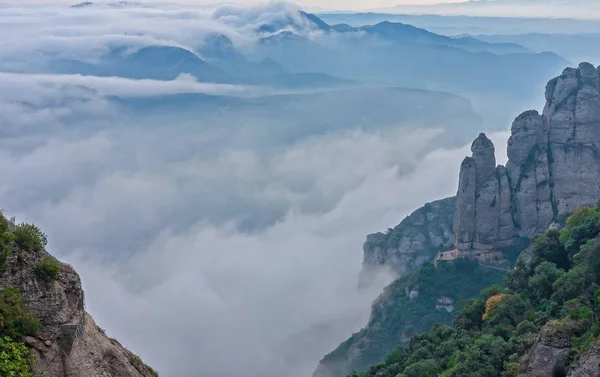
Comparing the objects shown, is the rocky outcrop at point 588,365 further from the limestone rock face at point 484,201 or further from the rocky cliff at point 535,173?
the limestone rock face at point 484,201

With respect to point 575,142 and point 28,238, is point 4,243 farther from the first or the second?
point 575,142

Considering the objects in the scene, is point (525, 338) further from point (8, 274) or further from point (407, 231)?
point (407, 231)

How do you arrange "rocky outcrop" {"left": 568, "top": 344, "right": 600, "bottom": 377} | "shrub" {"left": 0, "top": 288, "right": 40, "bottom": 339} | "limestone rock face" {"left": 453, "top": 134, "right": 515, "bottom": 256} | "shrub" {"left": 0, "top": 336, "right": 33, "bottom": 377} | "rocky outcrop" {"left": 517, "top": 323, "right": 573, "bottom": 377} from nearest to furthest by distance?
"shrub" {"left": 0, "top": 336, "right": 33, "bottom": 377} < "shrub" {"left": 0, "top": 288, "right": 40, "bottom": 339} < "rocky outcrop" {"left": 568, "top": 344, "right": 600, "bottom": 377} < "rocky outcrop" {"left": 517, "top": 323, "right": 573, "bottom": 377} < "limestone rock face" {"left": 453, "top": 134, "right": 515, "bottom": 256}

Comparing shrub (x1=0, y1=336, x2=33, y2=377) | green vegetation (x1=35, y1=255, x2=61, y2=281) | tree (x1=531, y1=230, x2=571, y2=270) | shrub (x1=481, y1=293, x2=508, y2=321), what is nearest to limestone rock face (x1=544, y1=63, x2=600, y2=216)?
tree (x1=531, y1=230, x2=571, y2=270)

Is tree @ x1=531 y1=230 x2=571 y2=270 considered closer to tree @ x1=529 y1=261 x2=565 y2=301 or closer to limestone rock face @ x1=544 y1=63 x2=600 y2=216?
tree @ x1=529 y1=261 x2=565 y2=301

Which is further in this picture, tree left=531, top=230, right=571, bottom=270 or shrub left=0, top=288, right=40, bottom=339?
tree left=531, top=230, right=571, bottom=270

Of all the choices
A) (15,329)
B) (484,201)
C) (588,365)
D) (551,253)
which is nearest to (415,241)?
(484,201)
